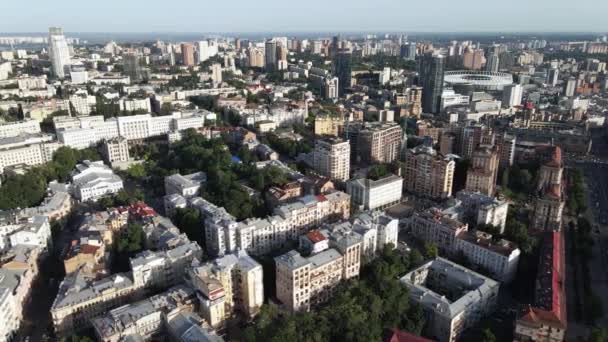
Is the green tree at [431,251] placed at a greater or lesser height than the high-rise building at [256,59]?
lesser

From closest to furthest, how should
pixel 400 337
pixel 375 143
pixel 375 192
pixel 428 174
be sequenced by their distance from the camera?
pixel 400 337, pixel 375 192, pixel 428 174, pixel 375 143

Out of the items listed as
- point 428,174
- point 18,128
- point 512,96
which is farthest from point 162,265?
point 512,96

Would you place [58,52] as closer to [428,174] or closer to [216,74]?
[216,74]

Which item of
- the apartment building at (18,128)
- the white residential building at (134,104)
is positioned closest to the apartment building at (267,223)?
the apartment building at (18,128)

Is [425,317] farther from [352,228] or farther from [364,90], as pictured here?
[364,90]

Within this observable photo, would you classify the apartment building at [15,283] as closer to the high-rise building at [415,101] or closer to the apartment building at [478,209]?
the apartment building at [478,209]

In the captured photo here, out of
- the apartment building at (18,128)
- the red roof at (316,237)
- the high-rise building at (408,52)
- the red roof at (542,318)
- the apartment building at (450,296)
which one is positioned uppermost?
the high-rise building at (408,52)

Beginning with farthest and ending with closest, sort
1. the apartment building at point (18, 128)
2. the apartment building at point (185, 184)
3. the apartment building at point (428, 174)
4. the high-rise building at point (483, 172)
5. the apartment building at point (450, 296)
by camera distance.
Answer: the apartment building at point (18, 128), the apartment building at point (428, 174), the high-rise building at point (483, 172), the apartment building at point (185, 184), the apartment building at point (450, 296)
